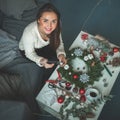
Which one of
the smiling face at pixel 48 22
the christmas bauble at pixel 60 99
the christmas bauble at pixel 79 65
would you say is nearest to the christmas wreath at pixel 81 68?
the christmas bauble at pixel 79 65

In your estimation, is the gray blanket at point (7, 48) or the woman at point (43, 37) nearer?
the woman at point (43, 37)

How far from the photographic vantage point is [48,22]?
1.59 meters

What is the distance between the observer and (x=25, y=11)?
7.09 feet

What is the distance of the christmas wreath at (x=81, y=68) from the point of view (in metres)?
1.63

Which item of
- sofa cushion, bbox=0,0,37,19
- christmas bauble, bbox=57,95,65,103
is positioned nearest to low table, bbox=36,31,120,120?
christmas bauble, bbox=57,95,65,103

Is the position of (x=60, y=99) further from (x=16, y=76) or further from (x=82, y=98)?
(x=16, y=76)

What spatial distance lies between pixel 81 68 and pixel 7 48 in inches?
23.5

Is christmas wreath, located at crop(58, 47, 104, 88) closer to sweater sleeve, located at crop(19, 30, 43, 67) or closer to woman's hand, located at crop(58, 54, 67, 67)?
woman's hand, located at crop(58, 54, 67, 67)

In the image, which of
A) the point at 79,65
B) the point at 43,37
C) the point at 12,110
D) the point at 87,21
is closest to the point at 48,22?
the point at 43,37

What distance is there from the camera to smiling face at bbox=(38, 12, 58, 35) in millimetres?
1562

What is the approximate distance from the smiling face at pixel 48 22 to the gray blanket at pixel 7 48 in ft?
1.19

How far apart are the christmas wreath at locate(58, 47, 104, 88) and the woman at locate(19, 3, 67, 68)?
0.06 meters

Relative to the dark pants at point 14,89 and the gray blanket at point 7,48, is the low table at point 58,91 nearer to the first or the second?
the dark pants at point 14,89

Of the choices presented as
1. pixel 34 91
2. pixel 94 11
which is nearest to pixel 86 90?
pixel 34 91
